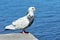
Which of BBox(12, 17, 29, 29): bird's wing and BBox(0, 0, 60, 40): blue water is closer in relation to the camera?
BBox(12, 17, 29, 29): bird's wing

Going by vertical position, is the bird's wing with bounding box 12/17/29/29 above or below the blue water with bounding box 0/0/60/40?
above

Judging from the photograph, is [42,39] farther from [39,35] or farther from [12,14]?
[12,14]

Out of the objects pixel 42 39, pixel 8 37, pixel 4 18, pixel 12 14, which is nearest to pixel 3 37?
pixel 8 37

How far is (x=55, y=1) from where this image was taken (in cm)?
1512

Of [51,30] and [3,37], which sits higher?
[3,37]

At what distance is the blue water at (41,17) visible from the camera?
29.3 ft

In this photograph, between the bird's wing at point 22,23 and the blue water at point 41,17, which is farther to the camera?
the blue water at point 41,17

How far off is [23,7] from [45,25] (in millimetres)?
4005

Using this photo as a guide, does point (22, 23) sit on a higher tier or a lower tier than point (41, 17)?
higher

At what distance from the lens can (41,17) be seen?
11.3m

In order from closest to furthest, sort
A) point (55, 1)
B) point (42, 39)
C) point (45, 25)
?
1. point (42, 39)
2. point (45, 25)
3. point (55, 1)

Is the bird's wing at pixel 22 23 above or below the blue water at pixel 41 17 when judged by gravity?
above

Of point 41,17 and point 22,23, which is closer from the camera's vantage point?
point 22,23

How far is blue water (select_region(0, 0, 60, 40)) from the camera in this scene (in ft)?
29.3
